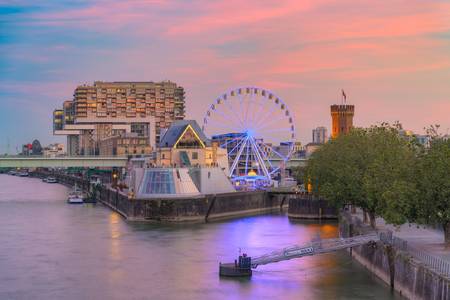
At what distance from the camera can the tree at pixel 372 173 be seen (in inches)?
1871

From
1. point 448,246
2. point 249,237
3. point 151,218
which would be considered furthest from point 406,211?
point 151,218

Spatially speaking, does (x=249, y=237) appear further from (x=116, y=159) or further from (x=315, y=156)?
(x=116, y=159)

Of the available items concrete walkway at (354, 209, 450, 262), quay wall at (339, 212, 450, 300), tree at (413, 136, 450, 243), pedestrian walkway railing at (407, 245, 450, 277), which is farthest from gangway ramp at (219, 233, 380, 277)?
pedestrian walkway railing at (407, 245, 450, 277)

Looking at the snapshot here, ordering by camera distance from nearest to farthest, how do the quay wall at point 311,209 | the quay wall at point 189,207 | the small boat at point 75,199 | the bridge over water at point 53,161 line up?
the quay wall at point 189,207 → the quay wall at point 311,209 → the small boat at point 75,199 → the bridge over water at point 53,161

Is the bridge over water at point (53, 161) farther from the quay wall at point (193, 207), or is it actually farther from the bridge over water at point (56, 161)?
the quay wall at point (193, 207)

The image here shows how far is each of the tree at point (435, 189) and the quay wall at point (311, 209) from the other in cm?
5272

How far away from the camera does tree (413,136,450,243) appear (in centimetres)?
4556

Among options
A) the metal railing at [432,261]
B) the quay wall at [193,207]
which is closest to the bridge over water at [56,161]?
the quay wall at [193,207]

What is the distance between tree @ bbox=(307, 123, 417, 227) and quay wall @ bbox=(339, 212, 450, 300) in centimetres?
209

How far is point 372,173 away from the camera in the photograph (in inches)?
2549

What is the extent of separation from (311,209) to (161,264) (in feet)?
145

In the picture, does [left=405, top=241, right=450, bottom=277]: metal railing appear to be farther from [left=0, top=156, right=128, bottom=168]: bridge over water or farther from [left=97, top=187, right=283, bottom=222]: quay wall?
[left=0, top=156, right=128, bottom=168]: bridge over water

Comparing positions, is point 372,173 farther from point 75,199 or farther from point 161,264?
point 75,199

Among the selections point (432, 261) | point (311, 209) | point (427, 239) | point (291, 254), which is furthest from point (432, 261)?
point (311, 209)
